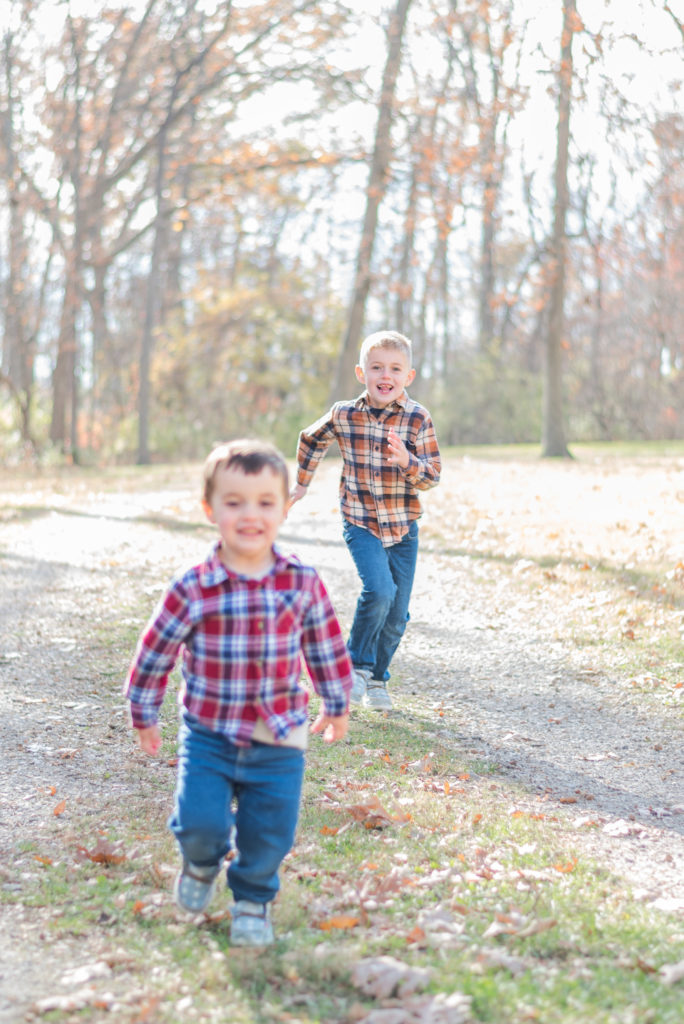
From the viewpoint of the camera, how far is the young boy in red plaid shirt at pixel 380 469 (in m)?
Answer: 5.07

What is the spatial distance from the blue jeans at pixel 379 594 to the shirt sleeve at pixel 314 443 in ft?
1.12

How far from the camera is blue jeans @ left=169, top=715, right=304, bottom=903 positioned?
116 inches

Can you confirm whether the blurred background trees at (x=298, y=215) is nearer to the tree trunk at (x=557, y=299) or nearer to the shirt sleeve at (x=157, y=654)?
the tree trunk at (x=557, y=299)

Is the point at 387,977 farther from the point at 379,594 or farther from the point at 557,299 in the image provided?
the point at 557,299

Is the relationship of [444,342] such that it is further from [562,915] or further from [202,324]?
[562,915]

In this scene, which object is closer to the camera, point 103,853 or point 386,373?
point 103,853

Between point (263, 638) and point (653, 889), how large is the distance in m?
1.73

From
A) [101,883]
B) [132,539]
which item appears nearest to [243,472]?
[101,883]

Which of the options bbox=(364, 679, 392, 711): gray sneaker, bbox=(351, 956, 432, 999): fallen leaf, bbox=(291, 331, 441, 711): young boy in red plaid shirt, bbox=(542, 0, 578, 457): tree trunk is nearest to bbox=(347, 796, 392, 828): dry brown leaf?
bbox=(351, 956, 432, 999): fallen leaf

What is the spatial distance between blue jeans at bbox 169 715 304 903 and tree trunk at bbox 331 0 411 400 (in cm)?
1820

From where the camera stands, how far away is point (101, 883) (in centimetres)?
351

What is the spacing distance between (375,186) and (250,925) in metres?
18.9

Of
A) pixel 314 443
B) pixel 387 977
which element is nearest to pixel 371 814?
pixel 387 977

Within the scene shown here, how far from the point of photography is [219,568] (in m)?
3.00
